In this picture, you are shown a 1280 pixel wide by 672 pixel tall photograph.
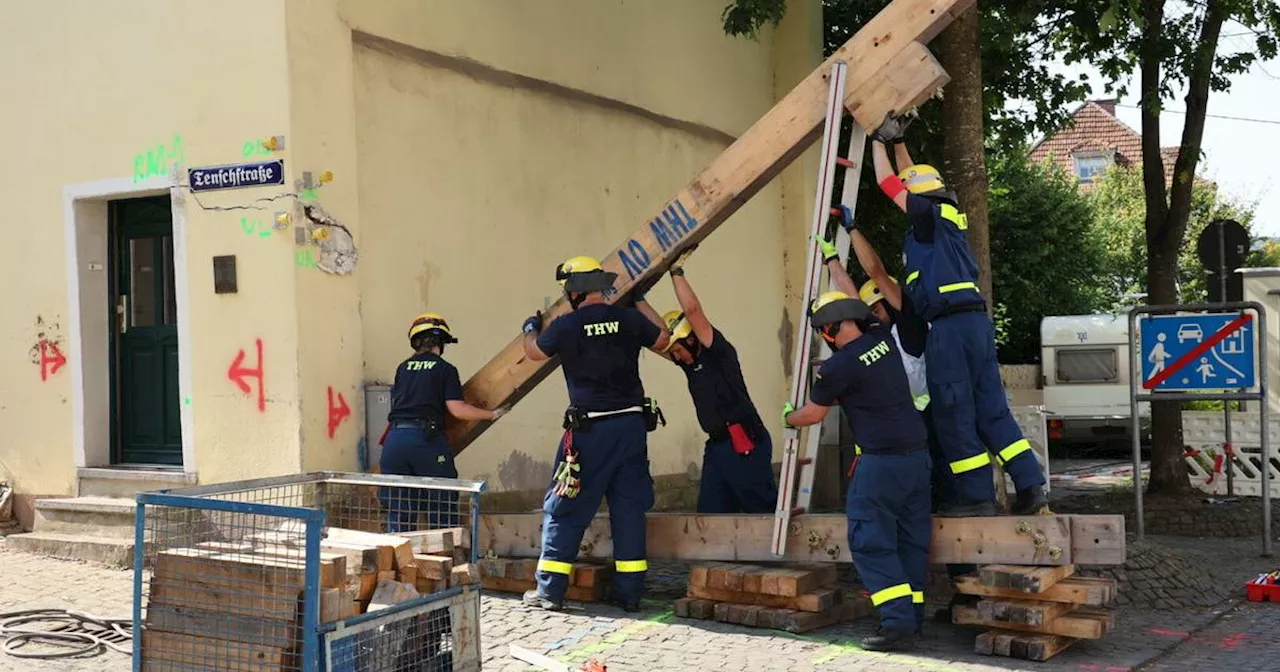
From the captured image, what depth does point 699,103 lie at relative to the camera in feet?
46.1

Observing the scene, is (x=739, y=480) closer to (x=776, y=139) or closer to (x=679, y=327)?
(x=679, y=327)

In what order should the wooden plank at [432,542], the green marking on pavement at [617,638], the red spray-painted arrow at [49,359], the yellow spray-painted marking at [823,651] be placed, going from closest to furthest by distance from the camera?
the wooden plank at [432,542] → the yellow spray-painted marking at [823,651] → the green marking on pavement at [617,638] → the red spray-painted arrow at [49,359]

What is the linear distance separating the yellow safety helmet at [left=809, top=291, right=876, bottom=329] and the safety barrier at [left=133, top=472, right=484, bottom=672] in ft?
7.67

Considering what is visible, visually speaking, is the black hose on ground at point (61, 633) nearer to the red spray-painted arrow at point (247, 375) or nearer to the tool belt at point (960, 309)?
the red spray-painted arrow at point (247, 375)

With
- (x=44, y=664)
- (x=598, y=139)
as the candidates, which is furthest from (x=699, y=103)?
(x=44, y=664)

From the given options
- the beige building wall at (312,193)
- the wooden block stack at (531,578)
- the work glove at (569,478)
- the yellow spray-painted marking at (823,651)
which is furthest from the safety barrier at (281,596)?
the beige building wall at (312,193)

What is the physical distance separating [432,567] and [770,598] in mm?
2770

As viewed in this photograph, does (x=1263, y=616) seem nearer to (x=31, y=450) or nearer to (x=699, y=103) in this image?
(x=699, y=103)

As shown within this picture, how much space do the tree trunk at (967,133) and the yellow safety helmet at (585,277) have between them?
10.5 ft

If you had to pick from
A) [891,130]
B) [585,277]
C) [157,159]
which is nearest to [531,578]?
[585,277]

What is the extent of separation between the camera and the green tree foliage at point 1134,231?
33.3m

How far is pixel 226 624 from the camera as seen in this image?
4.80 m

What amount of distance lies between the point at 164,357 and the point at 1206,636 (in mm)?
7690

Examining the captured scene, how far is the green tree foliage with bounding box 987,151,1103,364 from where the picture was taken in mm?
26656
